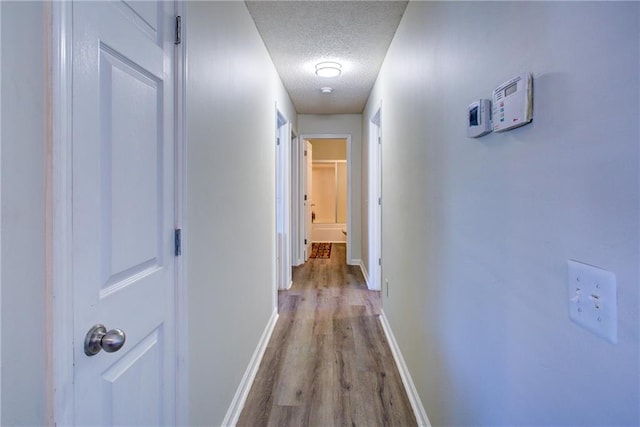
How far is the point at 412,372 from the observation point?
6.29 ft

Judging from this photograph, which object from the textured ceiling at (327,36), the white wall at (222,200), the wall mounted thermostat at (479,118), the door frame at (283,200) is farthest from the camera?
the door frame at (283,200)

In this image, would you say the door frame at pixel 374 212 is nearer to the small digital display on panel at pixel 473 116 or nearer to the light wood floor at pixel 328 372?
the light wood floor at pixel 328 372

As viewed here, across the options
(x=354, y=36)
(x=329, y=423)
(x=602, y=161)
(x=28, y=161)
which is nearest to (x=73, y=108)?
(x=28, y=161)

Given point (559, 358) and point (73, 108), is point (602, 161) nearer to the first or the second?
point (559, 358)

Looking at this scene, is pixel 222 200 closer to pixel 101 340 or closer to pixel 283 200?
pixel 101 340

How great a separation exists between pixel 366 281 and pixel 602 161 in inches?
153

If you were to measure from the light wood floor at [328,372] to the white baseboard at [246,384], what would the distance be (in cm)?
3

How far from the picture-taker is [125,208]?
86cm

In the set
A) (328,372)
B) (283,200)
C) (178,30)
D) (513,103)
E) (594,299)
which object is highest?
(178,30)

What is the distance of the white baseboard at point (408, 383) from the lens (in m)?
1.68

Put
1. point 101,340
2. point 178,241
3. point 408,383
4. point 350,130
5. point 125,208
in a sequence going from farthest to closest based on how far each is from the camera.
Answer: point 350,130 → point 408,383 → point 178,241 → point 125,208 → point 101,340

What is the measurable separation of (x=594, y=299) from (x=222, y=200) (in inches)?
A: 55.6

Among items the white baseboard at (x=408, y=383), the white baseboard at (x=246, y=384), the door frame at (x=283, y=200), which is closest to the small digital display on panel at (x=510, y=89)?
the white baseboard at (x=408, y=383)

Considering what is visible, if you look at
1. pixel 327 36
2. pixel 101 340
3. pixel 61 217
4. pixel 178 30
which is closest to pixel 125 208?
pixel 61 217
